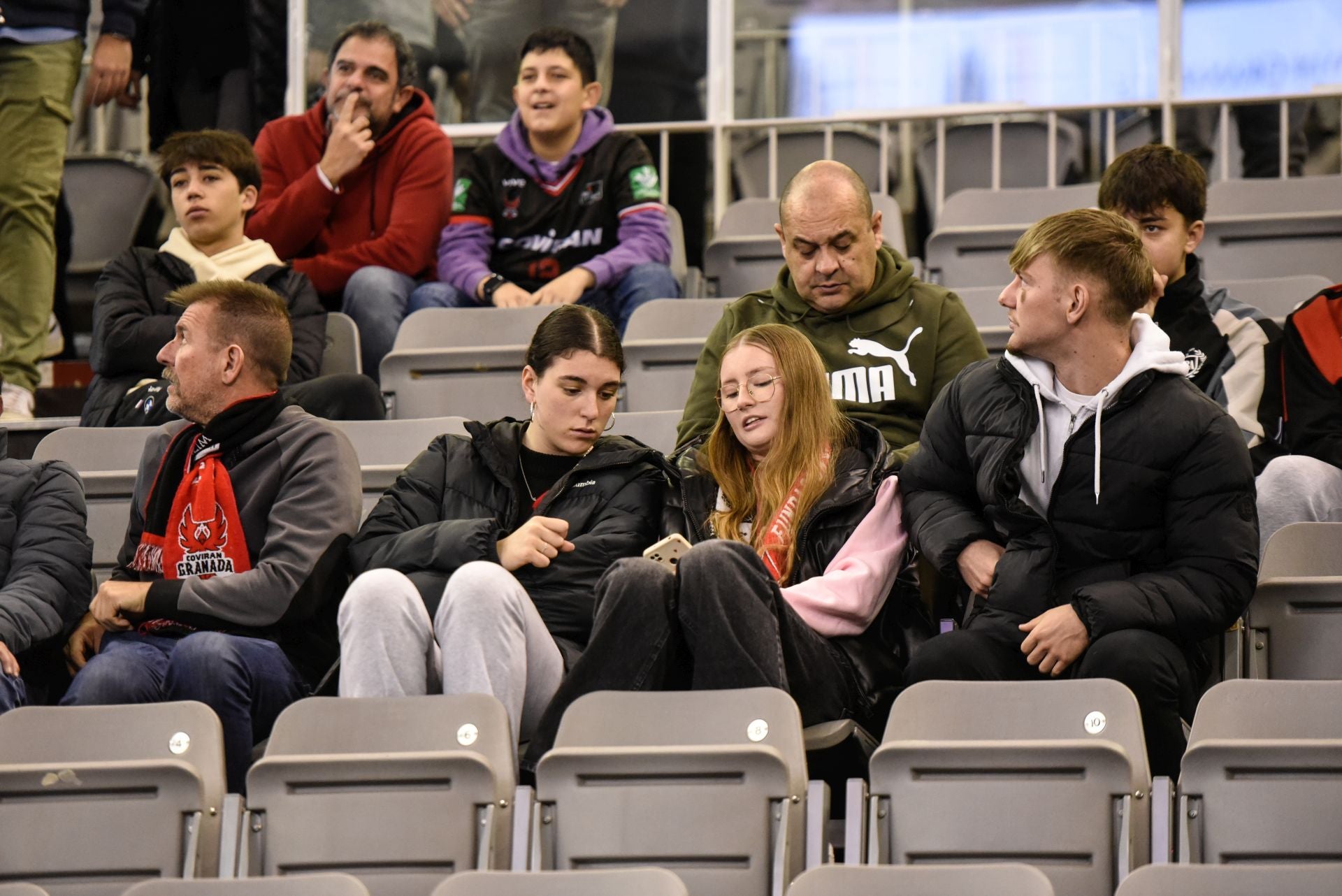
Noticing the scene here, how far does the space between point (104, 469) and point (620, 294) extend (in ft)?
5.02

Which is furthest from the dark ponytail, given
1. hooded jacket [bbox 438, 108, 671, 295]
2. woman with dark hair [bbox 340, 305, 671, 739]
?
hooded jacket [bbox 438, 108, 671, 295]

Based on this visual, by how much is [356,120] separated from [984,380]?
8.41ft

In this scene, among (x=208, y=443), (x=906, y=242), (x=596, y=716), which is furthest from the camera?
(x=906, y=242)

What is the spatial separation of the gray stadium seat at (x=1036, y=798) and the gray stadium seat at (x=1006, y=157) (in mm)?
3792

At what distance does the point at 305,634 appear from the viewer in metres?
3.48

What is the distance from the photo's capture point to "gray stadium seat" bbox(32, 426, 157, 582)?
3980 millimetres

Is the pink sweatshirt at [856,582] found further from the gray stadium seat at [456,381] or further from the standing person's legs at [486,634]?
the gray stadium seat at [456,381]

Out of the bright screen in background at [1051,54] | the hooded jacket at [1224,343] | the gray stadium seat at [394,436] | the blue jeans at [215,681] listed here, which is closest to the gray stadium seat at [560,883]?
the blue jeans at [215,681]

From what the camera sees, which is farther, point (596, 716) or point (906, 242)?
point (906, 242)

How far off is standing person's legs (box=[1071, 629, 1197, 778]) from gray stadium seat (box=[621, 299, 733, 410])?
170 cm

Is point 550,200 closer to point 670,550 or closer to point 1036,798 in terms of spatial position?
point 670,550

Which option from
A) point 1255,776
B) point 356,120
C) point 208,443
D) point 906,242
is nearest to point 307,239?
point 356,120

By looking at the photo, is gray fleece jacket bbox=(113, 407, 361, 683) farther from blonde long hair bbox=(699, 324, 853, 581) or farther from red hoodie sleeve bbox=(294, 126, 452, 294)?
red hoodie sleeve bbox=(294, 126, 452, 294)

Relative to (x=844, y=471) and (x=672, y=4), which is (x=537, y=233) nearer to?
(x=672, y=4)
